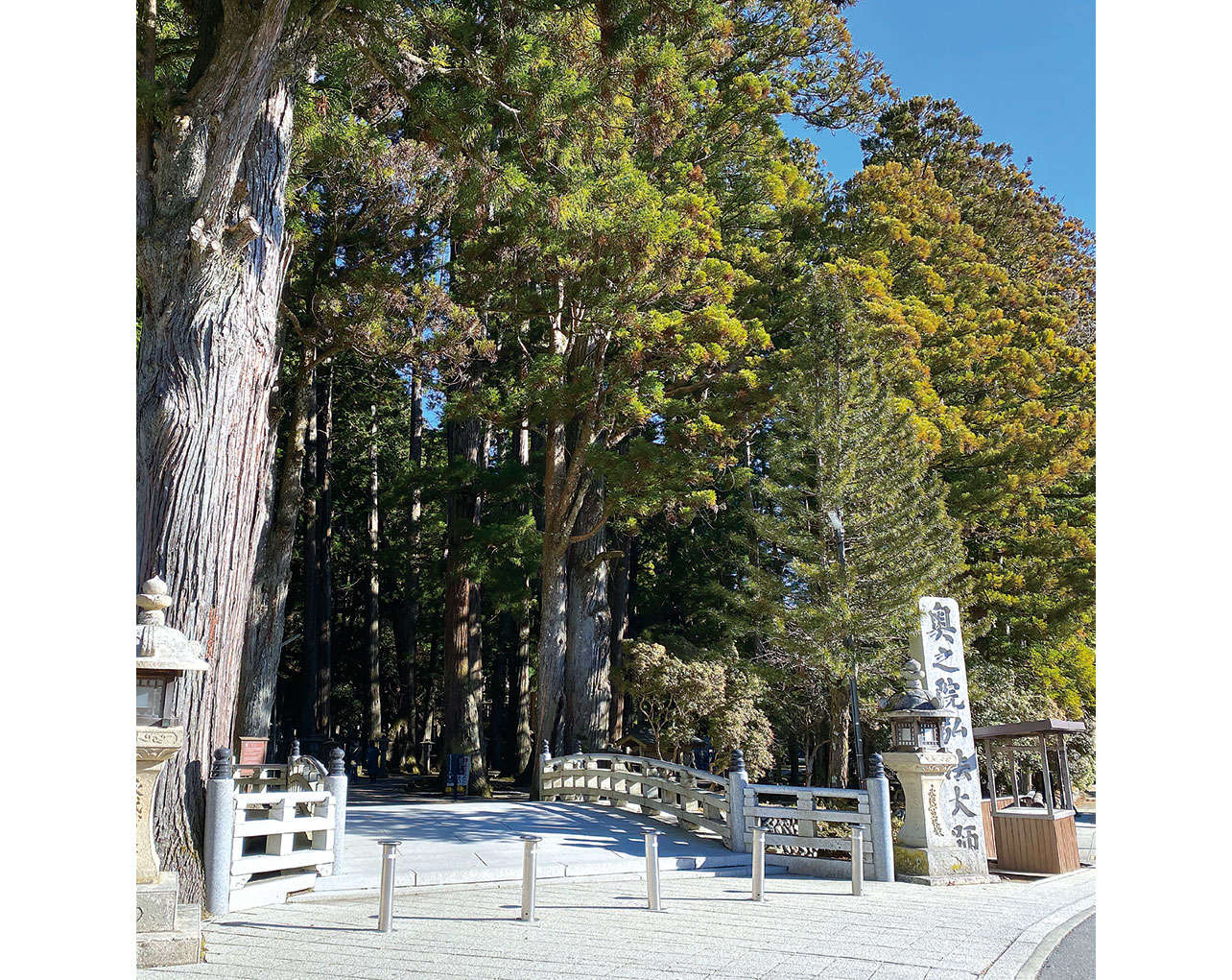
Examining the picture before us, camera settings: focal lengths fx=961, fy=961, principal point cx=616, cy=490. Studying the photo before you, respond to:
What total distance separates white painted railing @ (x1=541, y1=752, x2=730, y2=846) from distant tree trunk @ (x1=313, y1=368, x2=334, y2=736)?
8.22m

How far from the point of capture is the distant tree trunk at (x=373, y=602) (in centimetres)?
2047

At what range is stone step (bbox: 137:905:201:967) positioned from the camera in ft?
15.8

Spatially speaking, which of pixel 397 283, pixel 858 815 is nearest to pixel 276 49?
pixel 397 283

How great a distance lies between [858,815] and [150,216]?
7607mm

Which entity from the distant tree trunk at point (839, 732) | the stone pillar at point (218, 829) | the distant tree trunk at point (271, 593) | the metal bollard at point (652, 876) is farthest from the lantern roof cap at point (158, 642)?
the distant tree trunk at point (839, 732)

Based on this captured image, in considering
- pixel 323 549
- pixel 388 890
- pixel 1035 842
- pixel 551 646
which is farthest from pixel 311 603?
pixel 388 890

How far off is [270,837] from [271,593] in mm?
6882

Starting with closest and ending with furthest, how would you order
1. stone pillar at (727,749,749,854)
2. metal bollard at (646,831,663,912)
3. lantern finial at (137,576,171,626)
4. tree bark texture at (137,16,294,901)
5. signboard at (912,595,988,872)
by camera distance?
lantern finial at (137,576,171,626)
tree bark texture at (137,16,294,901)
metal bollard at (646,831,663,912)
signboard at (912,595,988,872)
stone pillar at (727,749,749,854)

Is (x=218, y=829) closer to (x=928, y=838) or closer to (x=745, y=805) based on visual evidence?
(x=745, y=805)

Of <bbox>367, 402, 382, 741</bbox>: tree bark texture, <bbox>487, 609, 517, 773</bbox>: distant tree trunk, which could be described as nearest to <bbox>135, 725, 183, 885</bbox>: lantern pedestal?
<bbox>367, 402, 382, 741</bbox>: tree bark texture

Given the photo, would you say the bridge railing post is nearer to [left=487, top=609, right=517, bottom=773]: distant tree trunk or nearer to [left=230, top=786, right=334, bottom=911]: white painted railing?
[left=230, top=786, right=334, bottom=911]: white painted railing

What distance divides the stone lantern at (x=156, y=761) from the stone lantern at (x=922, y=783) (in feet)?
21.0

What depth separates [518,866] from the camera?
8430 millimetres

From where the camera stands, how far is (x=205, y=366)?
20.7 feet
